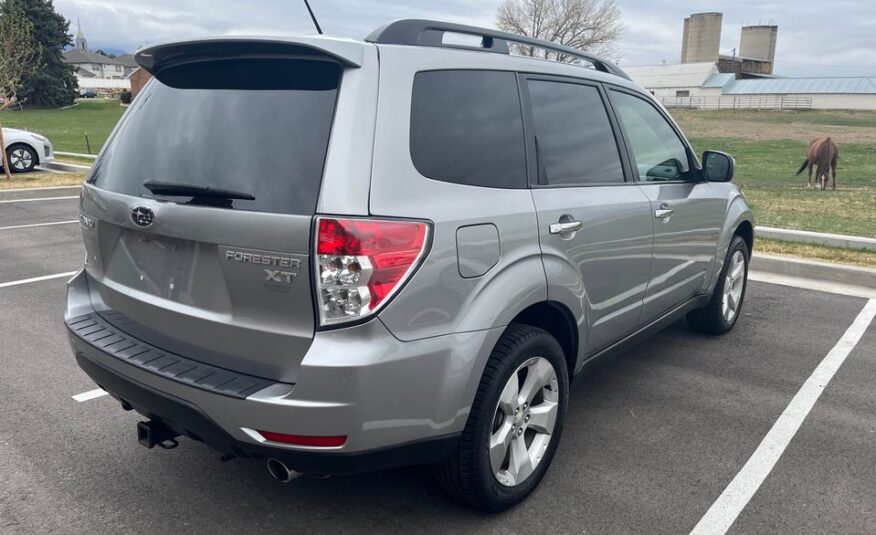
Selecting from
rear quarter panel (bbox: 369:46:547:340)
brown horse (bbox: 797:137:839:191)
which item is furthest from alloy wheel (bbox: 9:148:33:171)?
brown horse (bbox: 797:137:839:191)

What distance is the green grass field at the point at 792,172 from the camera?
10508 millimetres

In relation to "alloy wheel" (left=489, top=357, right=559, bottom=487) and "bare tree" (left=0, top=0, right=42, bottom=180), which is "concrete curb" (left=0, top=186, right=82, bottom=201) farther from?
"alloy wheel" (left=489, top=357, right=559, bottom=487)

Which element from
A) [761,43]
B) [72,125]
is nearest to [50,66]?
[72,125]

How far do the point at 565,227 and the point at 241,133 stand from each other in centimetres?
143

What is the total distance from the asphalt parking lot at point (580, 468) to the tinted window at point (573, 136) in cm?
106

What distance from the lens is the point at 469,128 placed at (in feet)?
9.24

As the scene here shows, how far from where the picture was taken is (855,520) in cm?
298

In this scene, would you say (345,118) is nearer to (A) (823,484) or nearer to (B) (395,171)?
(B) (395,171)

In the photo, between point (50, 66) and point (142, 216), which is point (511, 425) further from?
point (50, 66)

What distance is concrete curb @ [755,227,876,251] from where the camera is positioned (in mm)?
8023

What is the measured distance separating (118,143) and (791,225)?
888 cm

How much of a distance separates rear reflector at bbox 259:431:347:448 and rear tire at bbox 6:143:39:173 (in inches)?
666

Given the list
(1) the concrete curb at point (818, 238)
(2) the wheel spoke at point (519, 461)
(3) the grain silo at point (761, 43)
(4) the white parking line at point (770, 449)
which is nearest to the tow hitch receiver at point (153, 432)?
(2) the wheel spoke at point (519, 461)

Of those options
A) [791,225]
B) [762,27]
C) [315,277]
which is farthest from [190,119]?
[762,27]
